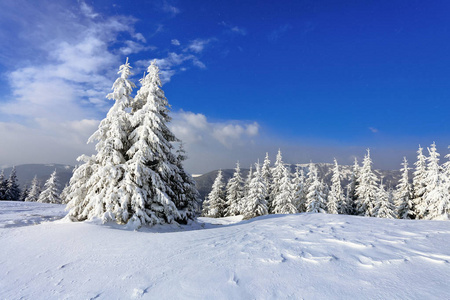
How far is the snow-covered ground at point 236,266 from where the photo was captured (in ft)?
11.4

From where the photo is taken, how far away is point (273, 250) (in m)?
5.20

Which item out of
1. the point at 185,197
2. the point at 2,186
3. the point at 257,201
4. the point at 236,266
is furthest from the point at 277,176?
the point at 2,186

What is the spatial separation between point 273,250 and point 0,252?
7276mm

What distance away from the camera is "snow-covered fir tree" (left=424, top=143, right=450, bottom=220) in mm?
23980

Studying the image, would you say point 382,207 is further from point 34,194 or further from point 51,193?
point 34,194

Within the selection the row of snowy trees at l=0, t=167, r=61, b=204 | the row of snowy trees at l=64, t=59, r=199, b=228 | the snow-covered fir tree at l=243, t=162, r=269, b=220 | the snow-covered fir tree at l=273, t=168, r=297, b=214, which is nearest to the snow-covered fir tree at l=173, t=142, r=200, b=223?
the row of snowy trees at l=64, t=59, r=199, b=228

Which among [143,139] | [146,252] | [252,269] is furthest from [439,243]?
[143,139]

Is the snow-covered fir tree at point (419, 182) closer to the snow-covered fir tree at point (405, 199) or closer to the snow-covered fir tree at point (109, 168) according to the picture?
the snow-covered fir tree at point (405, 199)

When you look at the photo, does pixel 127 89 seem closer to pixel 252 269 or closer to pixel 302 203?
pixel 252 269

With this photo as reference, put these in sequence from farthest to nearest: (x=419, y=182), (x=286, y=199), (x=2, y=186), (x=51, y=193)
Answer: (x=2, y=186), (x=51, y=193), (x=286, y=199), (x=419, y=182)

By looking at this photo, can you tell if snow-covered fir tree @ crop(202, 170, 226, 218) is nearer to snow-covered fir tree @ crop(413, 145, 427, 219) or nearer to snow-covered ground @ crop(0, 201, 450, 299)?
snow-covered fir tree @ crop(413, 145, 427, 219)

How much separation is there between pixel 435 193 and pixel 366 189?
9.01 metres

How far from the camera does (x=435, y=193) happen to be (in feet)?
80.7

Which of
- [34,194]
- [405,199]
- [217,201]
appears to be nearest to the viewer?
[405,199]
